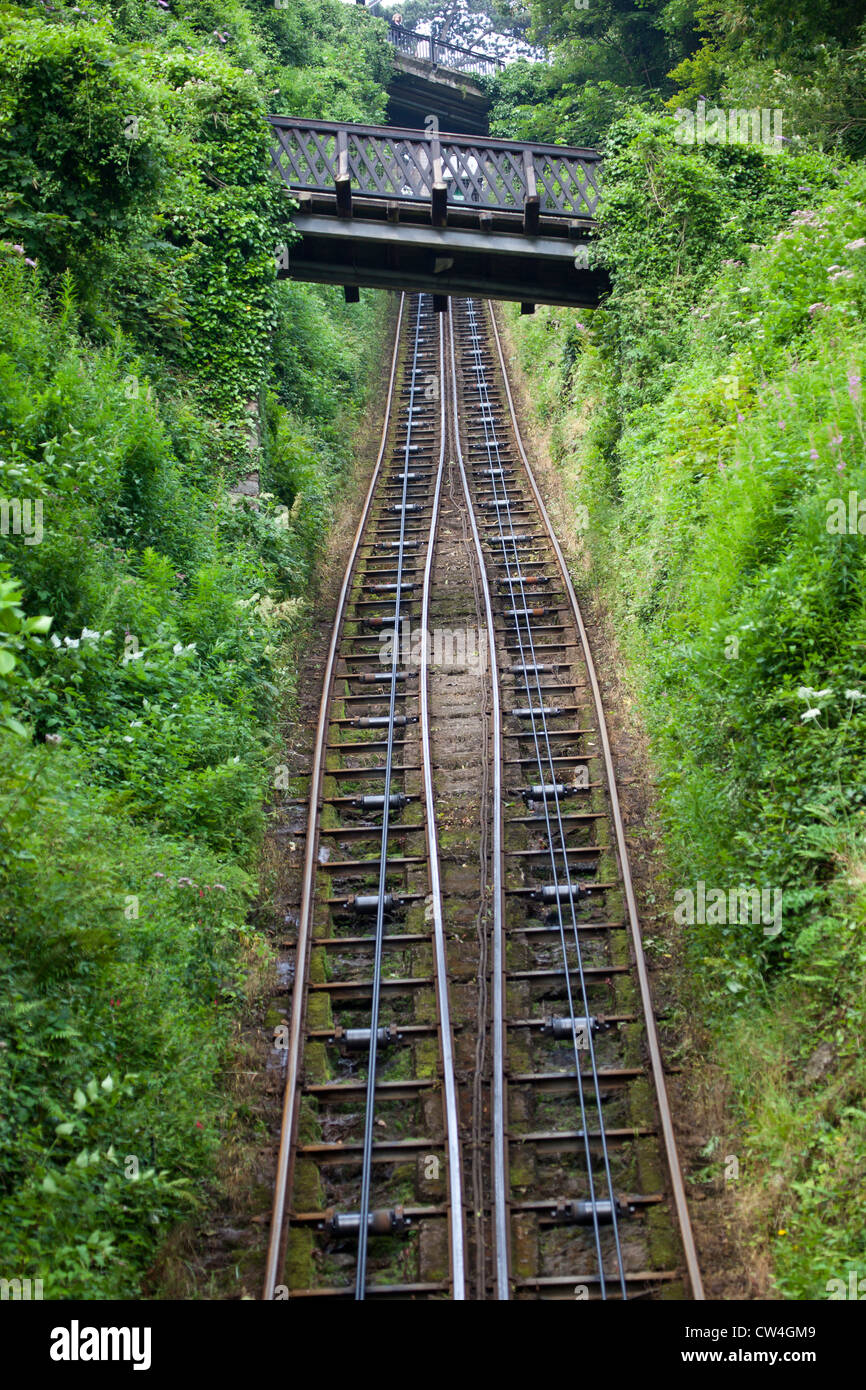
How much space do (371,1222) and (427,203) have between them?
14.1m

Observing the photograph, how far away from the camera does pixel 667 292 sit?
51.4 feet

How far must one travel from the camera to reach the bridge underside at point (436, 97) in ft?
134

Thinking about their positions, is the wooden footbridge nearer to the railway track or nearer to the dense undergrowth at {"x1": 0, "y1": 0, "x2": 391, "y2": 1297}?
the dense undergrowth at {"x1": 0, "y1": 0, "x2": 391, "y2": 1297}

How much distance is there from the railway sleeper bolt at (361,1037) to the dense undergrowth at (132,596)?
2.74 feet

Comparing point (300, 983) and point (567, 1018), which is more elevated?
point (300, 983)

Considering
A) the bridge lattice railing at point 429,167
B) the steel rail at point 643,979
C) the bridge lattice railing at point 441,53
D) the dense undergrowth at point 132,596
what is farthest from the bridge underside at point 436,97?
the steel rail at point 643,979

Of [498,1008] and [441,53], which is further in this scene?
[441,53]

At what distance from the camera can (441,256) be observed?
54.1ft

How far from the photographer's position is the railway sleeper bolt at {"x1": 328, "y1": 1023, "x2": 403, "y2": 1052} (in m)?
8.09

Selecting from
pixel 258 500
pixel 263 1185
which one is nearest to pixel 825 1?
pixel 258 500

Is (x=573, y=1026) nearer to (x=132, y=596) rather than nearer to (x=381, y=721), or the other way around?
(x=381, y=721)

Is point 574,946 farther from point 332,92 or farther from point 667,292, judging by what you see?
point 332,92

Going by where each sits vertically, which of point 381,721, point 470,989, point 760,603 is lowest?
point 470,989

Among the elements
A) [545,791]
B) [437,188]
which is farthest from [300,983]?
[437,188]
